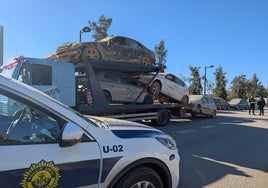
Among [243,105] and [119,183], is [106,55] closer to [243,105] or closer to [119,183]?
[119,183]

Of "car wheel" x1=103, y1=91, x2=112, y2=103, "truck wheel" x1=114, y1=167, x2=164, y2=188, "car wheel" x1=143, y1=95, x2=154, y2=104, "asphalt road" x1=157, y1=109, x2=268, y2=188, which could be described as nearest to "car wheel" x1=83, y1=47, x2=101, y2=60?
"car wheel" x1=103, y1=91, x2=112, y2=103

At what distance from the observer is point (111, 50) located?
14.9 m

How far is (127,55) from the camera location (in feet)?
51.5

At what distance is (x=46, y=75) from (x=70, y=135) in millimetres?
8764

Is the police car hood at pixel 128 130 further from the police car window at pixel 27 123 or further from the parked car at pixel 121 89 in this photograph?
the parked car at pixel 121 89

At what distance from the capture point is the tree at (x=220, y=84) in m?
73.5

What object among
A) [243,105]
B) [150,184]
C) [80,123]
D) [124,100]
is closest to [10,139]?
[80,123]

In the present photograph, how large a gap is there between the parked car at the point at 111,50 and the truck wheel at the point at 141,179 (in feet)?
31.6

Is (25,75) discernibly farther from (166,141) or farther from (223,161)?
(166,141)

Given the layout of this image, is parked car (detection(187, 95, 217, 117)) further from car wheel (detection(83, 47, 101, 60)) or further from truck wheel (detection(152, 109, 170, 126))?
car wheel (detection(83, 47, 101, 60))

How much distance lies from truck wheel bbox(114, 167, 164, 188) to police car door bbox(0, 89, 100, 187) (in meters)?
0.43

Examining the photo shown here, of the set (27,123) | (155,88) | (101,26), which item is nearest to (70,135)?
(27,123)

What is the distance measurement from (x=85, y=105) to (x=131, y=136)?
9.21 m

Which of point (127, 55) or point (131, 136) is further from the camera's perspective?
point (127, 55)
